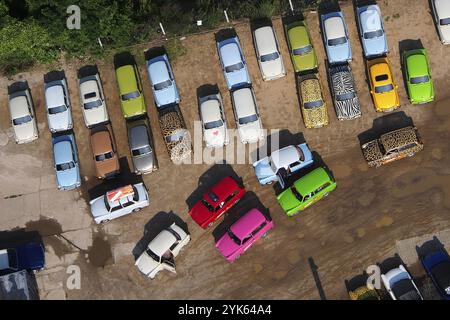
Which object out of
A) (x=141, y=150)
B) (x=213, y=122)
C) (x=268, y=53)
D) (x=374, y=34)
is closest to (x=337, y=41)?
(x=374, y=34)

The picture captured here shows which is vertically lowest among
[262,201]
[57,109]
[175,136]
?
[262,201]

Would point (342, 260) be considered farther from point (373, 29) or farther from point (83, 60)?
point (83, 60)

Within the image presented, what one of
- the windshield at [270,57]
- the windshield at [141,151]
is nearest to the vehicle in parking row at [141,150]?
the windshield at [141,151]

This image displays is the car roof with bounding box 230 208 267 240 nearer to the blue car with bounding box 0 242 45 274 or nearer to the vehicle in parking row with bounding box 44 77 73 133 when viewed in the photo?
the blue car with bounding box 0 242 45 274

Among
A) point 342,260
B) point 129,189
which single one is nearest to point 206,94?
point 129,189

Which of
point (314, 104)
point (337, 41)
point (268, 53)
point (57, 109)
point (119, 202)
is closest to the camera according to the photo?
point (314, 104)

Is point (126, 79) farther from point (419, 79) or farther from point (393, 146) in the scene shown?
point (419, 79)
